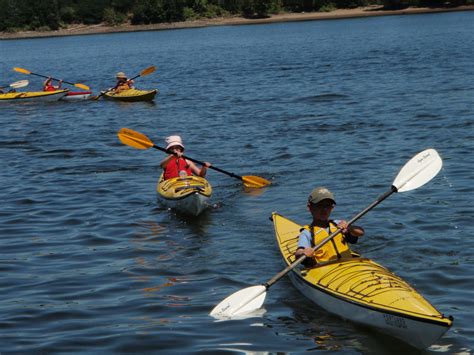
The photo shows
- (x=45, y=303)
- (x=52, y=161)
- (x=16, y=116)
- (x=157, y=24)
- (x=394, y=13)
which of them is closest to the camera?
(x=45, y=303)

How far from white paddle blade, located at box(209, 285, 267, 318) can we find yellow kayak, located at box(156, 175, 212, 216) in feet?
13.6

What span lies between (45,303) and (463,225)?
19.4ft

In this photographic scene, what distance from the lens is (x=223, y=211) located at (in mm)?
13375

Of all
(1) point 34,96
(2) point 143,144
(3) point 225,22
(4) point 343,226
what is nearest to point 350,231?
(4) point 343,226

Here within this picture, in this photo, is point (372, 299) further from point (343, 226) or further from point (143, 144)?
point (143, 144)

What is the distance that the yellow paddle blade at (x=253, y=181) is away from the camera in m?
14.7

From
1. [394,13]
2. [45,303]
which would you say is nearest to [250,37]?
[394,13]

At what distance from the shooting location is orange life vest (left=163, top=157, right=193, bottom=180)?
43.9ft

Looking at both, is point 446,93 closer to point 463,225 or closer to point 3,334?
point 463,225

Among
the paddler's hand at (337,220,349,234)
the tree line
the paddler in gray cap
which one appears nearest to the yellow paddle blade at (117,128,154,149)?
the paddler in gray cap

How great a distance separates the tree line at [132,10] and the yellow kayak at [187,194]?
81.2 meters

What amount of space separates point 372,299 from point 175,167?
20.7 ft

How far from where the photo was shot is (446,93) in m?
24.5

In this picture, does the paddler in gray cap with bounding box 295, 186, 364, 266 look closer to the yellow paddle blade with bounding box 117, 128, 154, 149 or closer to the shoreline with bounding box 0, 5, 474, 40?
the yellow paddle blade with bounding box 117, 128, 154, 149
